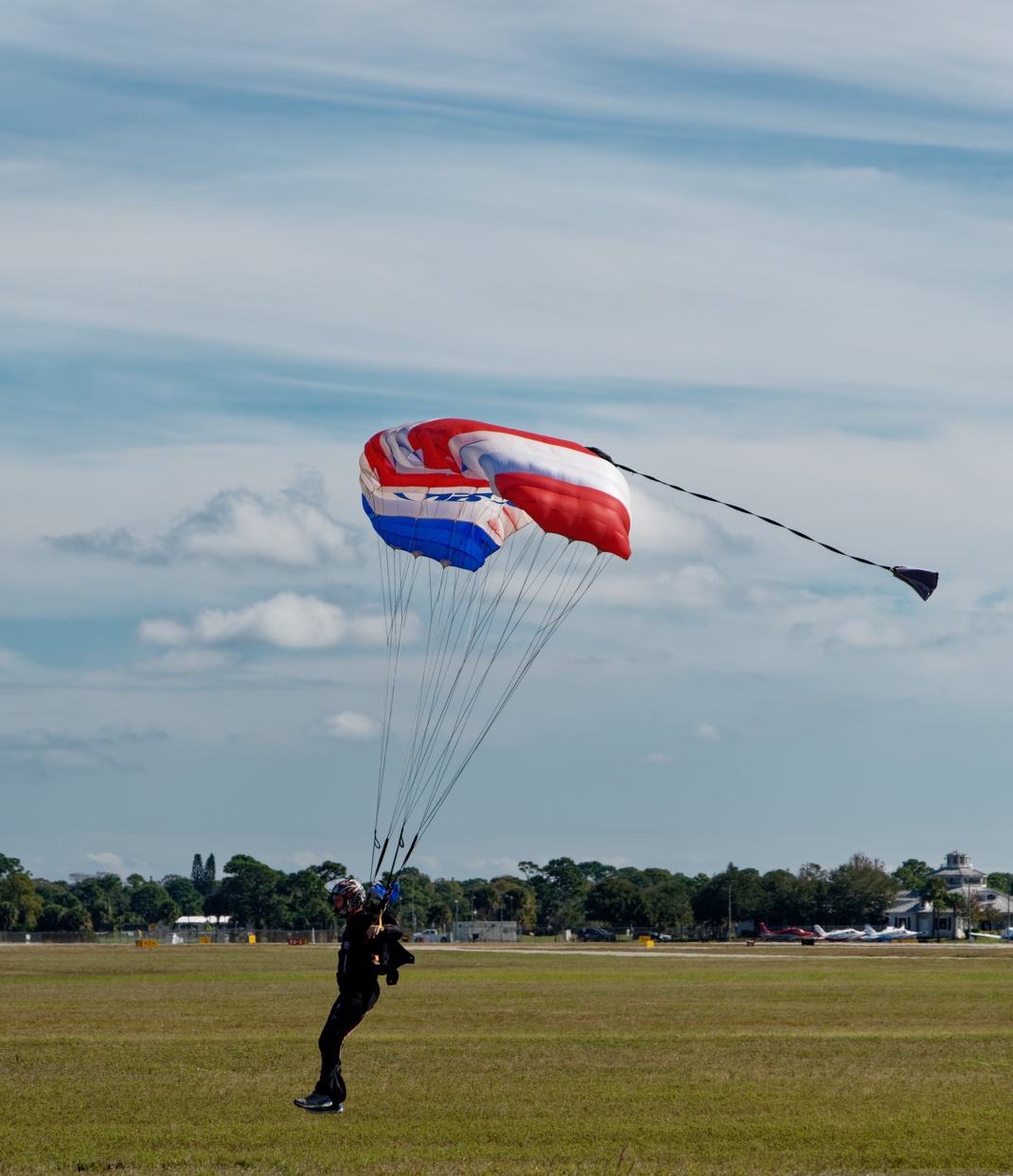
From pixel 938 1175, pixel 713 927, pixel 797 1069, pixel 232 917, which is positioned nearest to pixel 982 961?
pixel 797 1069

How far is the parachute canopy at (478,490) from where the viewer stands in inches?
656

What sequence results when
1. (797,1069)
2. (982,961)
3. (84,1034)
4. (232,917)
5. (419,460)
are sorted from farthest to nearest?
(232,917), (982,961), (84,1034), (797,1069), (419,460)

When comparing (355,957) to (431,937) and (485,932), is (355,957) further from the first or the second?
(485,932)

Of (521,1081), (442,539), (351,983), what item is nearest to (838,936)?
(521,1081)

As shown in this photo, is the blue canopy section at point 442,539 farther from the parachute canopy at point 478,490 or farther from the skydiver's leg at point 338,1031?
the skydiver's leg at point 338,1031

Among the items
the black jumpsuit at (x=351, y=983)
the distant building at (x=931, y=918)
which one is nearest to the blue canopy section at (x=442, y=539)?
the black jumpsuit at (x=351, y=983)

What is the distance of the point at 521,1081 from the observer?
23109 millimetres

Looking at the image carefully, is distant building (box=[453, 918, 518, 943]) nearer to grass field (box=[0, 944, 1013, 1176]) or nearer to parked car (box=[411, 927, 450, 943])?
parked car (box=[411, 927, 450, 943])

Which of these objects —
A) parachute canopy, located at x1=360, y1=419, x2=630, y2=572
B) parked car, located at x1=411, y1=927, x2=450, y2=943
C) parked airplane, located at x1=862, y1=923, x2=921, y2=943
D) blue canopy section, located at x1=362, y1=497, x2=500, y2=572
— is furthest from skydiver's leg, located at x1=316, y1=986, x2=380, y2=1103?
parked car, located at x1=411, y1=927, x2=450, y2=943

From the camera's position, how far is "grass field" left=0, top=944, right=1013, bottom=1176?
17.2 m

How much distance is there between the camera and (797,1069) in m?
24.8

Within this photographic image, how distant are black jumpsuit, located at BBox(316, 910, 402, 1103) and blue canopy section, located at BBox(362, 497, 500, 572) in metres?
6.12

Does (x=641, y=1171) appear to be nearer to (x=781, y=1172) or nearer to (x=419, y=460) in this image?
(x=781, y=1172)

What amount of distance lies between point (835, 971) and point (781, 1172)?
4475 cm
